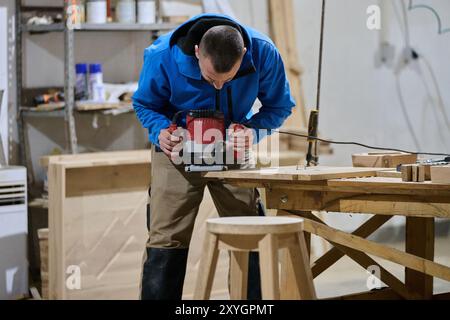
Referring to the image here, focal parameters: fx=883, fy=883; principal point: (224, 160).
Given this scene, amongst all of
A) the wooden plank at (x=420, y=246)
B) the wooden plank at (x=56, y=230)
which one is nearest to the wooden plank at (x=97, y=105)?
the wooden plank at (x=56, y=230)

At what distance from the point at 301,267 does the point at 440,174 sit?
572mm

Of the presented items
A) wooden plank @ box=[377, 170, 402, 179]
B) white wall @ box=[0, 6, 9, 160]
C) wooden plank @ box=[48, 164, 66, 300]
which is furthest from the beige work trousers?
white wall @ box=[0, 6, 9, 160]

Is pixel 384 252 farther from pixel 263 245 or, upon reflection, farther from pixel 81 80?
pixel 81 80

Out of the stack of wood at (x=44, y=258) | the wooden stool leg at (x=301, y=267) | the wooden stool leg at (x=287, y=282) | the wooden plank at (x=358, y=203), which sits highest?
the wooden plank at (x=358, y=203)

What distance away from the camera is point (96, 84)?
4.95m

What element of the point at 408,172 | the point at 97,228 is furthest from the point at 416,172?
the point at 97,228

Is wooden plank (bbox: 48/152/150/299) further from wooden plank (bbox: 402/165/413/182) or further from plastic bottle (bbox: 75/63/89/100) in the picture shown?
wooden plank (bbox: 402/165/413/182)

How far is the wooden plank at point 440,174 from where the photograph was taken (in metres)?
2.98

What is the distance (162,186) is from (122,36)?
204 centimetres

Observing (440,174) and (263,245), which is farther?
(440,174)

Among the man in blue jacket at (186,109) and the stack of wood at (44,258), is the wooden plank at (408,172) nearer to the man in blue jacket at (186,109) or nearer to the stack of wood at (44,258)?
the man in blue jacket at (186,109)

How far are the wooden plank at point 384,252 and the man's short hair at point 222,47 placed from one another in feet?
2.18
